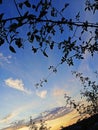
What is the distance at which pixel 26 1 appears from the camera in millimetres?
7875

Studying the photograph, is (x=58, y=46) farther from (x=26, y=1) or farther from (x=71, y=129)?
(x=71, y=129)

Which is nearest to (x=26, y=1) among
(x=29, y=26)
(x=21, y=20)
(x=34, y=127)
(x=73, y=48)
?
(x=21, y=20)

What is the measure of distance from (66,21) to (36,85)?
172 inches

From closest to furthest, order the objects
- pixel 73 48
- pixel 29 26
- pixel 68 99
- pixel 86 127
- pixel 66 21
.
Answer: pixel 29 26 → pixel 66 21 → pixel 73 48 → pixel 86 127 → pixel 68 99

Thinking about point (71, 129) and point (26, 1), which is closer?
point (26, 1)

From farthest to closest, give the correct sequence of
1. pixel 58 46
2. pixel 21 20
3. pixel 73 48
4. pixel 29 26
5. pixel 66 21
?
pixel 73 48 → pixel 58 46 → pixel 66 21 → pixel 29 26 → pixel 21 20

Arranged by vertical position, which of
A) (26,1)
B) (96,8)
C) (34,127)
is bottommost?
(26,1)

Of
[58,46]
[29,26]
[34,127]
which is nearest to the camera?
[29,26]

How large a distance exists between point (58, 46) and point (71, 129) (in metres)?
6.76

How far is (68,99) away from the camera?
178 feet

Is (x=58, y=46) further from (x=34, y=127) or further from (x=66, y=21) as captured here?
(x=34, y=127)

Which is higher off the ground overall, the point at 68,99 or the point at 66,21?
the point at 68,99

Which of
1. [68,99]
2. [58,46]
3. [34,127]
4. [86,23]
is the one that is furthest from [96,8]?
[34,127]

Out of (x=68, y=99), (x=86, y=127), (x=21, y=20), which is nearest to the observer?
(x=21, y=20)
